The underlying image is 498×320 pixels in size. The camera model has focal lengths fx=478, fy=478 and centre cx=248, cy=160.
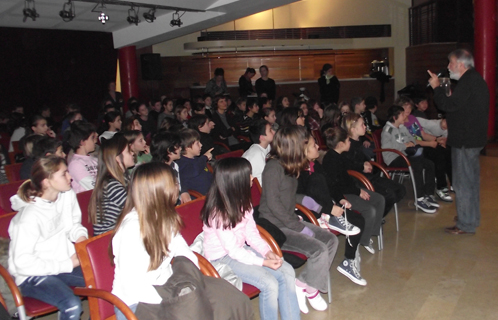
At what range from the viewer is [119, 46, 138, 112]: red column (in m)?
11.1

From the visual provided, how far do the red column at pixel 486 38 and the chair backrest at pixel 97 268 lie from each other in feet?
23.0

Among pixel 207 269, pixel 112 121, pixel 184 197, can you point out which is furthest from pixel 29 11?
pixel 207 269

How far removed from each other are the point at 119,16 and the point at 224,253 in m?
7.73

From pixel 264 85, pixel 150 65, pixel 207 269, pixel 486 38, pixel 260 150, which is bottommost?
pixel 207 269

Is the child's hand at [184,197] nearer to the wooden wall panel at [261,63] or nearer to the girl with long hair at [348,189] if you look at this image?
the girl with long hair at [348,189]

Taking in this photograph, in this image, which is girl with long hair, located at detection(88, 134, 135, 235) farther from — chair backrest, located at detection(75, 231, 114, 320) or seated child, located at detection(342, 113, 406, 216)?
seated child, located at detection(342, 113, 406, 216)

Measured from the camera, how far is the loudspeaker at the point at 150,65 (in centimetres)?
1159

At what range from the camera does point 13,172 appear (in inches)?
169

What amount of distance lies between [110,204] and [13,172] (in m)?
1.91

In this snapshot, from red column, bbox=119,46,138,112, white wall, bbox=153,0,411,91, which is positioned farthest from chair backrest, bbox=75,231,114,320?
white wall, bbox=153,0,411,91

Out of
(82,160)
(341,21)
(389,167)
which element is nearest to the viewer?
(82,160)

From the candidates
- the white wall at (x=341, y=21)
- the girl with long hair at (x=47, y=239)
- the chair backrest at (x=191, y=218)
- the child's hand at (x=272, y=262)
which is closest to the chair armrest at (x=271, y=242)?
the child's hand at (x=272, y=262)

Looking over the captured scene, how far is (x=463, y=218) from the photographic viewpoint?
4.40 m

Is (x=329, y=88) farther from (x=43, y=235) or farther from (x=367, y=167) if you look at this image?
(x=43, y=235)
